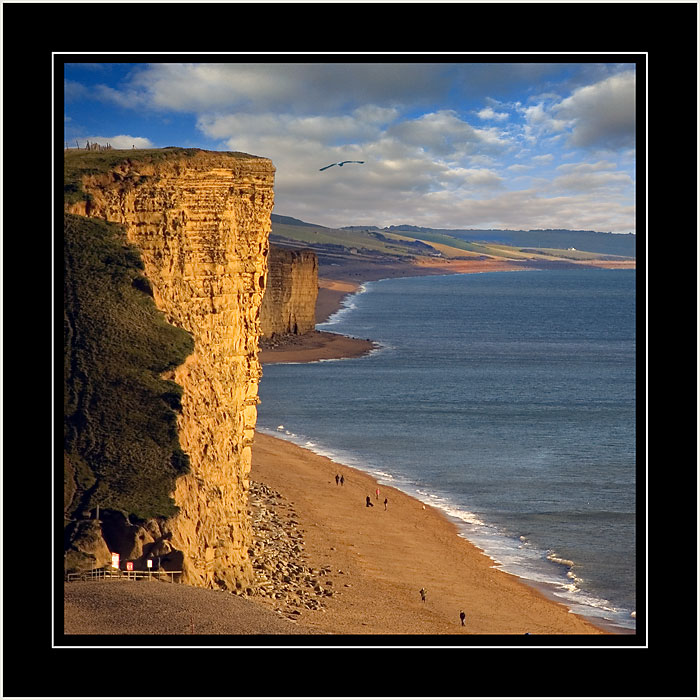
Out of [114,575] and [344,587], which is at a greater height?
[114,575]

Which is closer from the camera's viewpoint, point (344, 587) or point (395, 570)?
point (344, 587)

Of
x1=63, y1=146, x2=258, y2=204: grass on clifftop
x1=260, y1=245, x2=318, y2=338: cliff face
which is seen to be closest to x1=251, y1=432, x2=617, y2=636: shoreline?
x1=63, y1=146, x2=258, y2=204: grass on clifftop

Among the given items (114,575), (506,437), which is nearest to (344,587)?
(114,575)

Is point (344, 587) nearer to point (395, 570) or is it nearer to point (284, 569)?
point (284, 569)

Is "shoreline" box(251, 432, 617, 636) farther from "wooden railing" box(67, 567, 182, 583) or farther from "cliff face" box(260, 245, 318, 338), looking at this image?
"cliff face" box(260, 245, 318, 338)

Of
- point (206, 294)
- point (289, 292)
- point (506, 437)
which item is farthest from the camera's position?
point (289, 292)

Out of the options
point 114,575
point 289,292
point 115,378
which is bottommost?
point 114,575

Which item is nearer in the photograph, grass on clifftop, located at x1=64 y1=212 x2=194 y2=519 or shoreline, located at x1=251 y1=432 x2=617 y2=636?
grass on clifftop, located at x1=64 y1=212 x2=194 y2=519
